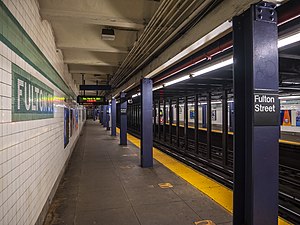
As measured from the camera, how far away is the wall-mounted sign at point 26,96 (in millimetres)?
2090

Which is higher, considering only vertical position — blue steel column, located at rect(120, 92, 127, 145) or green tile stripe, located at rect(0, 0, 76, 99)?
green tile stripe, located at rect(0, 0, 76, 99)

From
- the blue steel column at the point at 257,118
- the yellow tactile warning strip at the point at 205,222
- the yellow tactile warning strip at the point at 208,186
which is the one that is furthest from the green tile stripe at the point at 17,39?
the yellow tactile warning strip at the point at 208,186

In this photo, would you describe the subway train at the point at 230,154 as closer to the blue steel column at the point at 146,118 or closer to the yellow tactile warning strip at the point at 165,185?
the yellow tactile warning strip at the point at 165,185

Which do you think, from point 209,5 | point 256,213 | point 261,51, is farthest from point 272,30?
point 256,213

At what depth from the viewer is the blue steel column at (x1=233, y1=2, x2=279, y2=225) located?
2.06 meters

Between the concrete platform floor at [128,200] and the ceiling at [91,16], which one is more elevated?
the ceiling at [91,16]

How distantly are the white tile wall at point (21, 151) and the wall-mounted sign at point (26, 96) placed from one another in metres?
0.07

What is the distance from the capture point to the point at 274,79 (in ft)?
6.95

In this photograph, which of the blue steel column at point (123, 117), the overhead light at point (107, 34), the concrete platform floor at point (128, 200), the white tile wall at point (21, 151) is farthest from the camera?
the blue steel column at point (123, 117)

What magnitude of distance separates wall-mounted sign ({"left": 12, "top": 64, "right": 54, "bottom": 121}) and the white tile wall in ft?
0.24

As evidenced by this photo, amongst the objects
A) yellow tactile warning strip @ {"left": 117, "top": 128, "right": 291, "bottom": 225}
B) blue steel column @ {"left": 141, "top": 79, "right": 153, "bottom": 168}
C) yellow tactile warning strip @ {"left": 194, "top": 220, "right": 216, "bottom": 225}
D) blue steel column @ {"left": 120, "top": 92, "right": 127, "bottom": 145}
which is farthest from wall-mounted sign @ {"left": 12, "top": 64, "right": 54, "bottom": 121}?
blue steel column @ {"left": 120, "top": 92, "right": 127, "bottom": 145}

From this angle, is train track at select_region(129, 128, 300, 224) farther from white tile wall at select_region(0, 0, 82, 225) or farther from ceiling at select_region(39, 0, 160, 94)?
ceiling at select_region(39, 0, 160, 94)

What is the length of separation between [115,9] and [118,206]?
10.5ft

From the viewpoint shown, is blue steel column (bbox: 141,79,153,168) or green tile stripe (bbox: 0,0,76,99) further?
blue steel column (bbox: 141,79,153,168)
